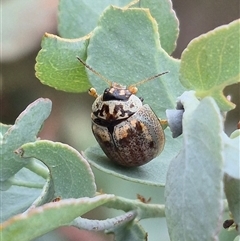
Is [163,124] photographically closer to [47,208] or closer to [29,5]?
[47,208]

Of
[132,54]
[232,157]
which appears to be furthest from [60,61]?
[232,157]

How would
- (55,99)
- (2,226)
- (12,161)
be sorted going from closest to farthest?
(2,226) < (12,161) < (55,99)

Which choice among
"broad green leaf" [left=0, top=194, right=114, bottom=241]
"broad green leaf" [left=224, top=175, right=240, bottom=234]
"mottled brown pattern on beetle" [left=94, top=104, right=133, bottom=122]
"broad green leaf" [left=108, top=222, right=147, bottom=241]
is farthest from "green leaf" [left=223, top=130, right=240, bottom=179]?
"mottled brown pattern on beetle" [left=94, top=104, right=133, bottom=122]

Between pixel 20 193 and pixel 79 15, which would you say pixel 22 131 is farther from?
pixel 79 15

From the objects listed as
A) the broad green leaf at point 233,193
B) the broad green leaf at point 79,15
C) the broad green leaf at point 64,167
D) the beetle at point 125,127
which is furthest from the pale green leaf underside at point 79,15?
the broad green leaf at point 233,193

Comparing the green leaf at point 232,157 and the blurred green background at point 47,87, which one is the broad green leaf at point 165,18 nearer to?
the green leaf at point 232,157

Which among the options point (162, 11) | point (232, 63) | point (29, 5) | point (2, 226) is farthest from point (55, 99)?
point (2, 226)

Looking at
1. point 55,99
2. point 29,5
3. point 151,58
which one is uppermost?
point 151,58
